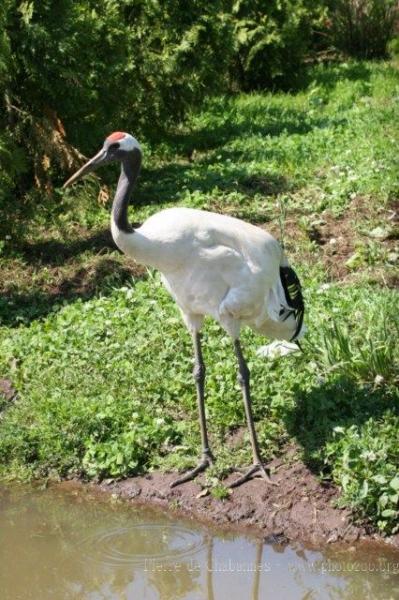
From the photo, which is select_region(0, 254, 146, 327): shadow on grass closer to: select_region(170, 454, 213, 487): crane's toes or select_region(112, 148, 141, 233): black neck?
select_region(112, 148, 141, 233): black neck

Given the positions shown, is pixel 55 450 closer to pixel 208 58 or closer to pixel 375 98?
pixel 208 58

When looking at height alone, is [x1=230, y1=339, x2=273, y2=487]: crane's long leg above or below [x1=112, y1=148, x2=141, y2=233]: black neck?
below

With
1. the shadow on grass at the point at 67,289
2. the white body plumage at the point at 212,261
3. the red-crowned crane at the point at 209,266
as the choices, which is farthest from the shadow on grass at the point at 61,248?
the white body plumage at the point at 212,261

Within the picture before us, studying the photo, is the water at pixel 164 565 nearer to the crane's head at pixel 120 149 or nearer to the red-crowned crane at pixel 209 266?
the red-crowned crane at pixel 209 266

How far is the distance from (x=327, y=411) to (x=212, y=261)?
1.05 meters

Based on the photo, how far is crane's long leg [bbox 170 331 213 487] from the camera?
549 cm

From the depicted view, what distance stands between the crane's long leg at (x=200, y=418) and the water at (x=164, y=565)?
0.91ft

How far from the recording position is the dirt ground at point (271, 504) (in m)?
4.98

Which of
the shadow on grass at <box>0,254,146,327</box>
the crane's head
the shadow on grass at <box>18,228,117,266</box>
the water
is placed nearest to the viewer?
the water

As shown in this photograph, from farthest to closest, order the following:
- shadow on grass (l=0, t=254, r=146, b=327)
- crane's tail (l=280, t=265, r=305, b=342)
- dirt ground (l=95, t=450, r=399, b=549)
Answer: shadow on grass (l=0, t=254, r=146, b=327) → crane's tail (l=280, t=265, r=305, b=342) → dirt ground (l=95, t=450, r=399, b=549)

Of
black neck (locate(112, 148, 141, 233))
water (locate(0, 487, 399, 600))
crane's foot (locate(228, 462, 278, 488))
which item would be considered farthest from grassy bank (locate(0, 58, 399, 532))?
black neck (locate(112, 148, 141, 233))

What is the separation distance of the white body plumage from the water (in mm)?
1129

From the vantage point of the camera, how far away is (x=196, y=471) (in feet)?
18.0

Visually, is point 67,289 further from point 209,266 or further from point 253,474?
point 253,474
